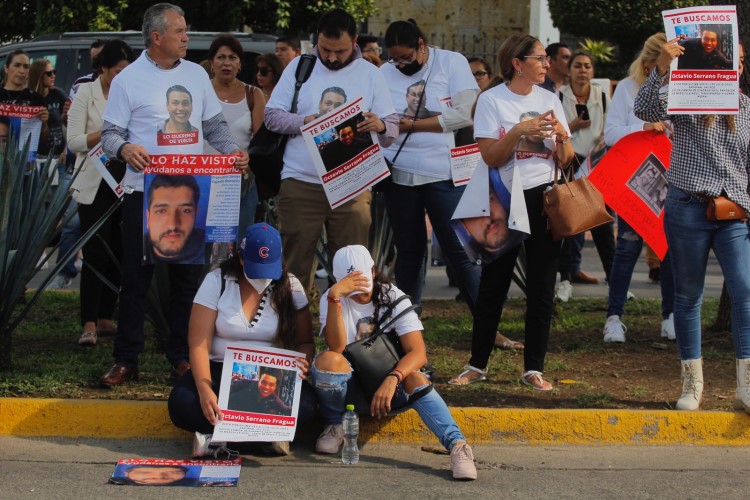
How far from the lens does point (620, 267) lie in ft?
26.7

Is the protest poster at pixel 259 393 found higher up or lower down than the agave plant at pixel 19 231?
lower down

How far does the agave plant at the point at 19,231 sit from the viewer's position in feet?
21.6

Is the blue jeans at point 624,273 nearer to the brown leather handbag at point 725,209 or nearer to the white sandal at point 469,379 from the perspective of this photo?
the white sandal at point 469,379

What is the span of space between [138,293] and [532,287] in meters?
2.05

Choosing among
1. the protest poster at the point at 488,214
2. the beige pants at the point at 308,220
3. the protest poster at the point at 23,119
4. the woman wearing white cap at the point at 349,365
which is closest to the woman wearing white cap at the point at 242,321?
the woman wearing white cap at the point at 349,365

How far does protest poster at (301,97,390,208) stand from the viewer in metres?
6.78

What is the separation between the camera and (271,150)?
7.11 metres

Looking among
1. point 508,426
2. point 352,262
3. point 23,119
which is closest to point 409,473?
point 508,426

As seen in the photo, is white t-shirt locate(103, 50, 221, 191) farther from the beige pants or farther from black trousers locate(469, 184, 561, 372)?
black trousers locate(469, 184, 561, 372)

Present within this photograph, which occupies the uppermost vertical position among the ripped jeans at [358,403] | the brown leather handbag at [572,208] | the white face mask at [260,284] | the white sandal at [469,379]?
the brown leather handbag at [572,208]

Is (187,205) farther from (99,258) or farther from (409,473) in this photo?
(409,473)

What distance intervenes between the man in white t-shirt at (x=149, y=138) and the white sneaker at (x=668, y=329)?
315 centimetres

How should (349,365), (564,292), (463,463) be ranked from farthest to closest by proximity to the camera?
(564,292) < (349,365) < (463,463)

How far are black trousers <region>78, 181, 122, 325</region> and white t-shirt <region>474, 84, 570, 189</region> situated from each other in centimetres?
260
